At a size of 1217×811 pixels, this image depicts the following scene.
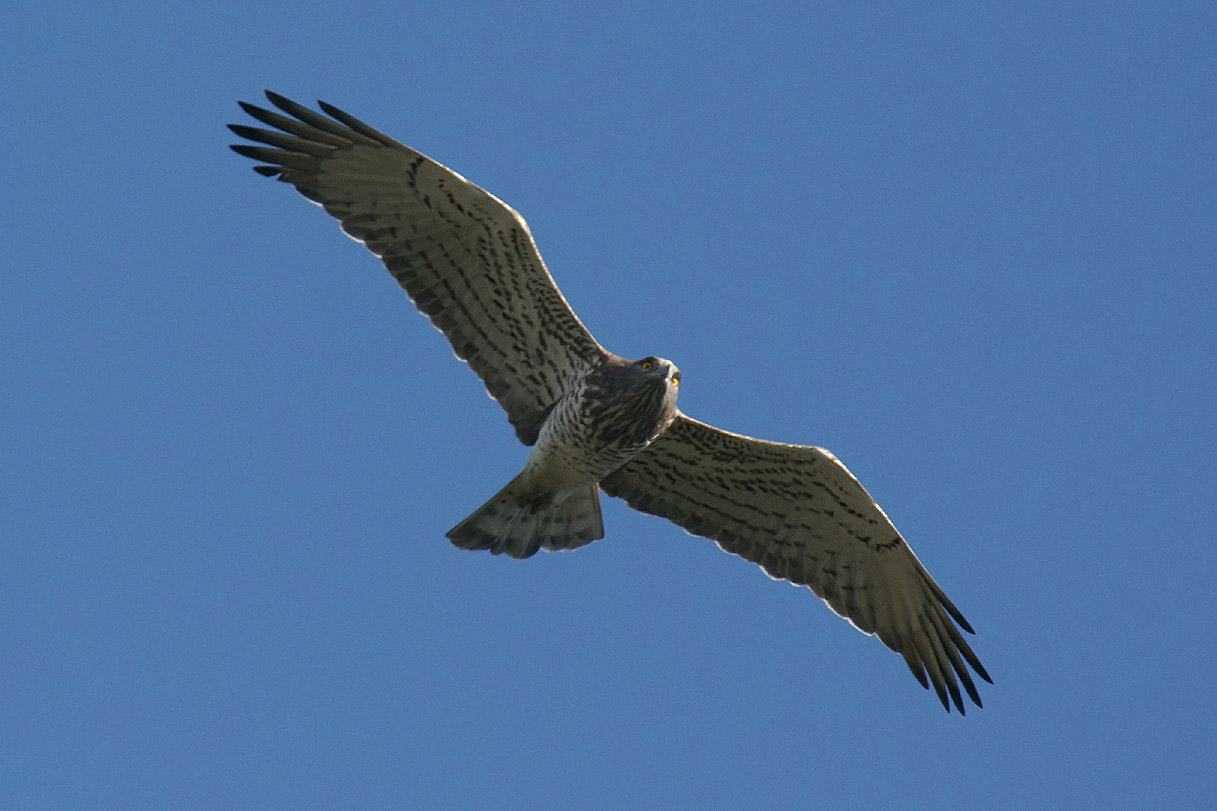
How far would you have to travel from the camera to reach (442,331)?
1218cm

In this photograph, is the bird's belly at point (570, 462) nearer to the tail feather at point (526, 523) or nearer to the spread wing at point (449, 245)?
the tail feather at point (526, 523)

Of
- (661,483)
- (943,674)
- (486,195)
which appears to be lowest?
(943,674)

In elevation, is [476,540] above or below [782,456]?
below

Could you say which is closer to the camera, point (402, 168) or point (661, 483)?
point (402, 168)

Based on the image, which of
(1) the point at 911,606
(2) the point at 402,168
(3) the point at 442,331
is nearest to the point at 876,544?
(1) the point at 911,606

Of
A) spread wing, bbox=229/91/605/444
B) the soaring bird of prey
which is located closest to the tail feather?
the soaring bird of prey

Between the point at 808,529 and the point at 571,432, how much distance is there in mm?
2061

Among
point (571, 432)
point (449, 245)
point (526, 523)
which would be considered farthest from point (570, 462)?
point (449, 245)

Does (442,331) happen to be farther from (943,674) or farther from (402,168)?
(943,674)

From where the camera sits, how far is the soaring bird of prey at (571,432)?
38.2ft

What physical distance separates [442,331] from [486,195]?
3.70ft

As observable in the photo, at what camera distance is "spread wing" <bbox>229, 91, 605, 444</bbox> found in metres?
11.6

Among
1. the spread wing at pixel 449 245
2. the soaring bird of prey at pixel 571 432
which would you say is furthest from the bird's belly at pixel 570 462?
the spread wing at pixel 449 245

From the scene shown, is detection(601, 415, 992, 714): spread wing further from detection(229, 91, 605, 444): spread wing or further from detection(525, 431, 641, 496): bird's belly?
detection(229, 91, 605, 444): spread wing
